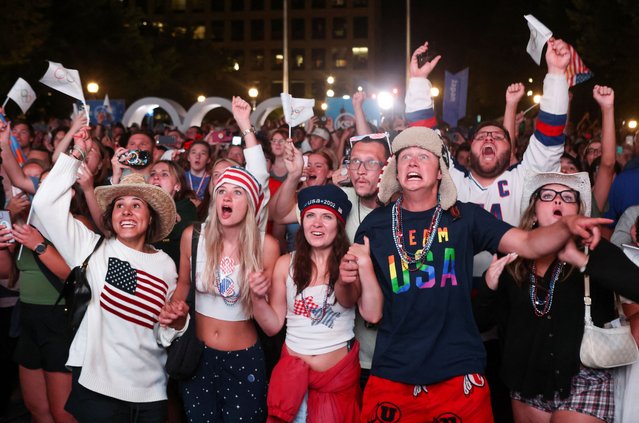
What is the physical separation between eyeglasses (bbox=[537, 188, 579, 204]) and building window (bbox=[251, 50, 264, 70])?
97.0 m

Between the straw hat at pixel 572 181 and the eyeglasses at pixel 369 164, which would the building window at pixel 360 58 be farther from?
the straw hat at pixel 572 181

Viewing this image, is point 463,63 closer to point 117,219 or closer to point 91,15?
point 91,15

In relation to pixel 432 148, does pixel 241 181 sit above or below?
below

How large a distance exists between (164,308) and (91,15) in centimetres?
3225

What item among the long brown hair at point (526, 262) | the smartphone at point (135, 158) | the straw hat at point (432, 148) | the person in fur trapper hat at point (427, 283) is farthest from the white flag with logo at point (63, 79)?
the long brown hair at point (526, 262)

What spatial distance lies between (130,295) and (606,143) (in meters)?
4.29

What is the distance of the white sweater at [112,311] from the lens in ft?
14.4

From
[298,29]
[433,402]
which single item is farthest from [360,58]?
[433,402]

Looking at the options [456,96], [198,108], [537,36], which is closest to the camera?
[537,36]

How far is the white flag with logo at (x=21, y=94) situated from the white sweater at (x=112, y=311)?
20.7 ft

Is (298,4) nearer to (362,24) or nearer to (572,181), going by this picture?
(362,24)

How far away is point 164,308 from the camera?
14.2 feet

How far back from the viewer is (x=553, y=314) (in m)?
4.17

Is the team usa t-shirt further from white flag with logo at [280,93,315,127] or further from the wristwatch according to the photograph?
white flag with logo at [280,93,315,127]
